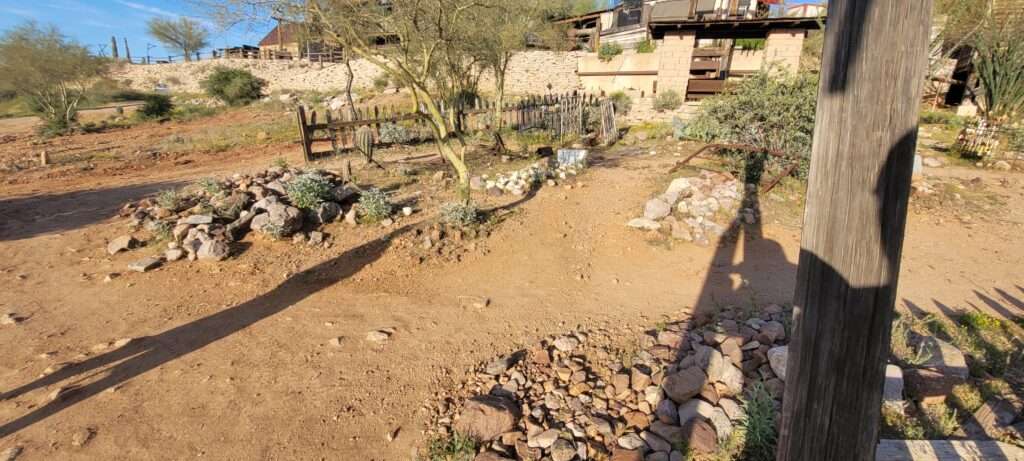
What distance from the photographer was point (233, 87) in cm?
2844

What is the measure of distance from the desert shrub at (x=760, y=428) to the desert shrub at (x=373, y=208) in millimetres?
5294

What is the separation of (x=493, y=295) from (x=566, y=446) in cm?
229

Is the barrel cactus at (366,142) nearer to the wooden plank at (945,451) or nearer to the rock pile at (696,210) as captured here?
the rock pile at (696,210)

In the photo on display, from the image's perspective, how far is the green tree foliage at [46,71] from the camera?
2014 cm

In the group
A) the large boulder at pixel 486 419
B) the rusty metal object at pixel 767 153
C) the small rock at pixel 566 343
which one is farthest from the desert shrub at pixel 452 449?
the rusty metal object at pixel 767 153

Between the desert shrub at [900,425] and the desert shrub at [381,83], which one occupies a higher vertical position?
the desert shrub at [381,83]

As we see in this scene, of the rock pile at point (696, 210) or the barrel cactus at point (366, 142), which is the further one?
the barrel cactus at point (366, 142)

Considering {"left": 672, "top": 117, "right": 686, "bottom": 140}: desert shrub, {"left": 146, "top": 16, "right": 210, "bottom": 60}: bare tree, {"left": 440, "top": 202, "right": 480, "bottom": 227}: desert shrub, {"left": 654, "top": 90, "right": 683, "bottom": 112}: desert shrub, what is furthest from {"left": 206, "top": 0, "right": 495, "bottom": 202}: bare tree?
{"left": 146, "top": 16, "right": 210, "bottom": 60}: bare tree

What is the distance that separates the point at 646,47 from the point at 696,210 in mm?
17058

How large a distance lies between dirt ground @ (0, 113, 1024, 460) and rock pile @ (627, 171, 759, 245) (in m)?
0.30

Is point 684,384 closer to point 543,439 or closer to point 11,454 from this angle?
point 543,439

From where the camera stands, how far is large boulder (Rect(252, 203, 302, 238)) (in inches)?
232

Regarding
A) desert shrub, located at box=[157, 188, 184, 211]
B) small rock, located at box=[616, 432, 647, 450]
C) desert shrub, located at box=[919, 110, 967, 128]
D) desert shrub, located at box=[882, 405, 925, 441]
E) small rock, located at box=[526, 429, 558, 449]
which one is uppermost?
desert shrub, located at box=[919, 110, 967, 128]

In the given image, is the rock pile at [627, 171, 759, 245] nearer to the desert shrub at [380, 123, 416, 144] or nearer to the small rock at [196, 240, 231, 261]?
the small rock at [196, 240, 231, 261]
